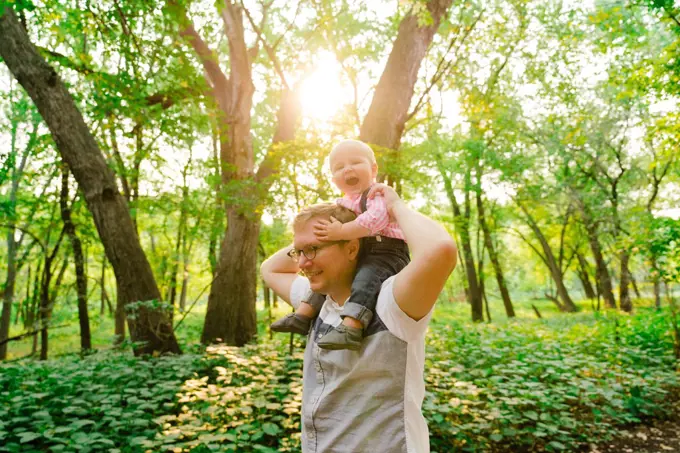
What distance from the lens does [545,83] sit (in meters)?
12.8

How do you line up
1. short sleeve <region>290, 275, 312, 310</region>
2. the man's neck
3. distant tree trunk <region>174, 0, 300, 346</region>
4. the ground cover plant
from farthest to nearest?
distant tree trunk <region>174, 0, 300, 346</region> < the ground cover plant < short sleeve <region>290, 275, 312, 310</region> < the man's neck

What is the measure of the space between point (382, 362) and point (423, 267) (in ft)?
Answer: 1.10

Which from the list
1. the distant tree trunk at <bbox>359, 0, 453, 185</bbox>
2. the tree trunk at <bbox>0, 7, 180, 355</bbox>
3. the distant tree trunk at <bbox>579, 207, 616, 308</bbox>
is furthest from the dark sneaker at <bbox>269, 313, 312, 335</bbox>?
the distant tree trunk at <bbox>579, 207, 616, 308</bbox>

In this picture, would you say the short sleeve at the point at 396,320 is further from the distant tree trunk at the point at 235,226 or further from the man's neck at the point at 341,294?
the distant tree trunk at the point at 235,226

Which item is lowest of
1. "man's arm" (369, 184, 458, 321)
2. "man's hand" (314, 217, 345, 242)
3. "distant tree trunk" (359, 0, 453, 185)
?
"man's arm" (369, 184, 458, 321)

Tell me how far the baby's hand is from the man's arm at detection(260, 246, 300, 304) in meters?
0.51

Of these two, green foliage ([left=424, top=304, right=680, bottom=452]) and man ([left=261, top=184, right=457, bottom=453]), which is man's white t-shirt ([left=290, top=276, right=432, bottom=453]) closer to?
man ([left=261, top=184, right=457, bottom=453])

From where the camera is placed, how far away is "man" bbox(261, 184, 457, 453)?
1181 millimetres

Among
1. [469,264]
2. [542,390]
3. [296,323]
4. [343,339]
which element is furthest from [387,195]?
[469,264]

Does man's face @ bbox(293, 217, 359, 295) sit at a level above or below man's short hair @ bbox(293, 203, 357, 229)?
below

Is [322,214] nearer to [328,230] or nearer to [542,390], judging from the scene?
[328,230]

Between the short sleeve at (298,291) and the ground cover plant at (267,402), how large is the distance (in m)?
1.75

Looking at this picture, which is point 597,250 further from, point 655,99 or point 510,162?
point 655,99

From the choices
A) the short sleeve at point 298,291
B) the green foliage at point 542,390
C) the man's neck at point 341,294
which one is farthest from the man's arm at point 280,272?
the green foliage at point 542,390
